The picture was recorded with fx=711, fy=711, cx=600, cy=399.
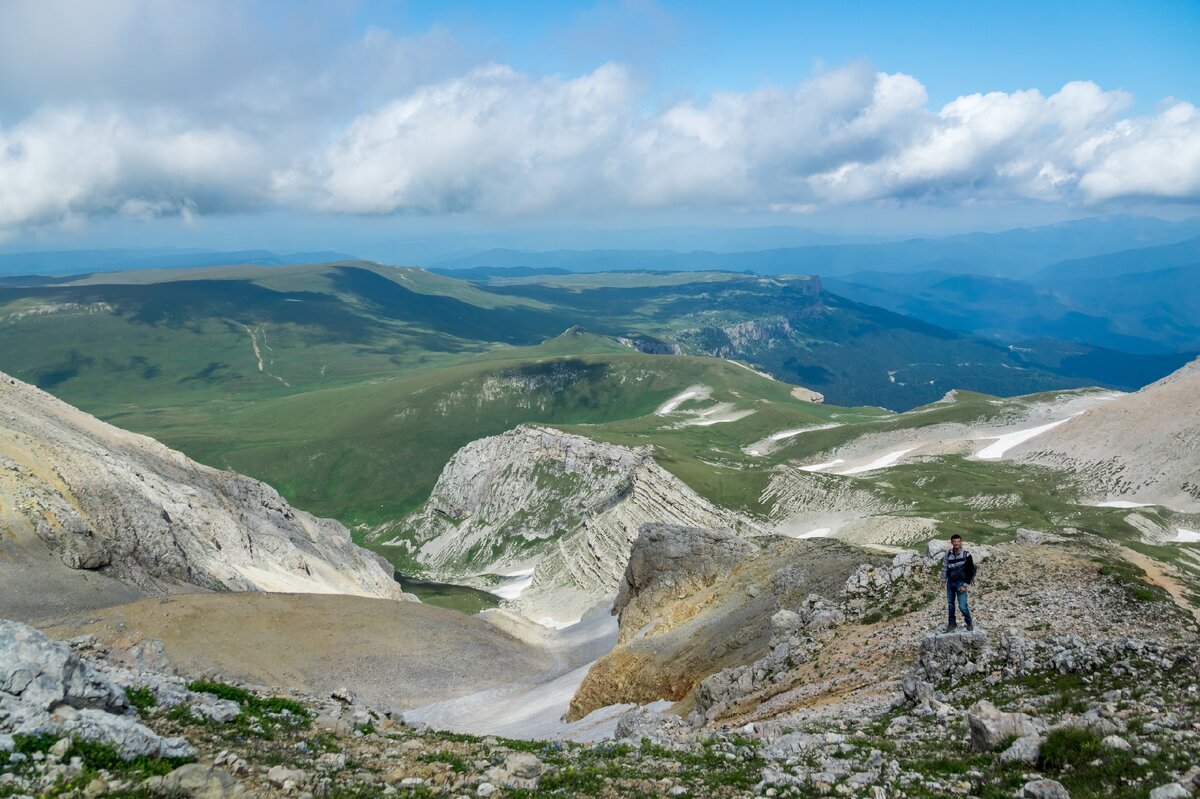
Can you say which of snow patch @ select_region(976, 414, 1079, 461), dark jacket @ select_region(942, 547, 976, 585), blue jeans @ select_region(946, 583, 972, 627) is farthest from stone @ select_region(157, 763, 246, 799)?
snow patch @ select_region(976, 414, 1079, 461)

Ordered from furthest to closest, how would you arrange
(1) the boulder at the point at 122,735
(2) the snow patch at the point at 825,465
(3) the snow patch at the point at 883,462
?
(2) the snow patch at the point at 825,465
(3) the snow patch at the point at 883,462
(1) the boulder at the point at 122,735

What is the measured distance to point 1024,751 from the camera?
512 inches

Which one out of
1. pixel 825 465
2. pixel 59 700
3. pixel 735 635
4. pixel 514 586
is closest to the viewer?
pixel 59 700

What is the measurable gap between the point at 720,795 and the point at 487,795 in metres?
4.53

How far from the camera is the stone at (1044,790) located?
433 inches

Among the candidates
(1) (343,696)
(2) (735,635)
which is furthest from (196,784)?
(2) (735,635)

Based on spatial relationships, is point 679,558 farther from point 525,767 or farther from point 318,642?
point 525,767

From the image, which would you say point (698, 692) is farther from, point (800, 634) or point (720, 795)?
point (720, 795)

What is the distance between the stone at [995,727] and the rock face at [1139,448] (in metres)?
131

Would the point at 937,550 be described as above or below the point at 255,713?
below

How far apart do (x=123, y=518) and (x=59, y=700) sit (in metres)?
49.6

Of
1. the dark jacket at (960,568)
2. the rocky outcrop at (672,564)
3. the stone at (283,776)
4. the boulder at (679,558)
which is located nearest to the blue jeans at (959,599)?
the dark jacket at (960,568)

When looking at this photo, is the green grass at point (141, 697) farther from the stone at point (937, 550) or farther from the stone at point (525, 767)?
the stone at point (937, 550)

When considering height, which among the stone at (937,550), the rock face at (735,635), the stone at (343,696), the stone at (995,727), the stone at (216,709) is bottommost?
the rock face at (735,635)
